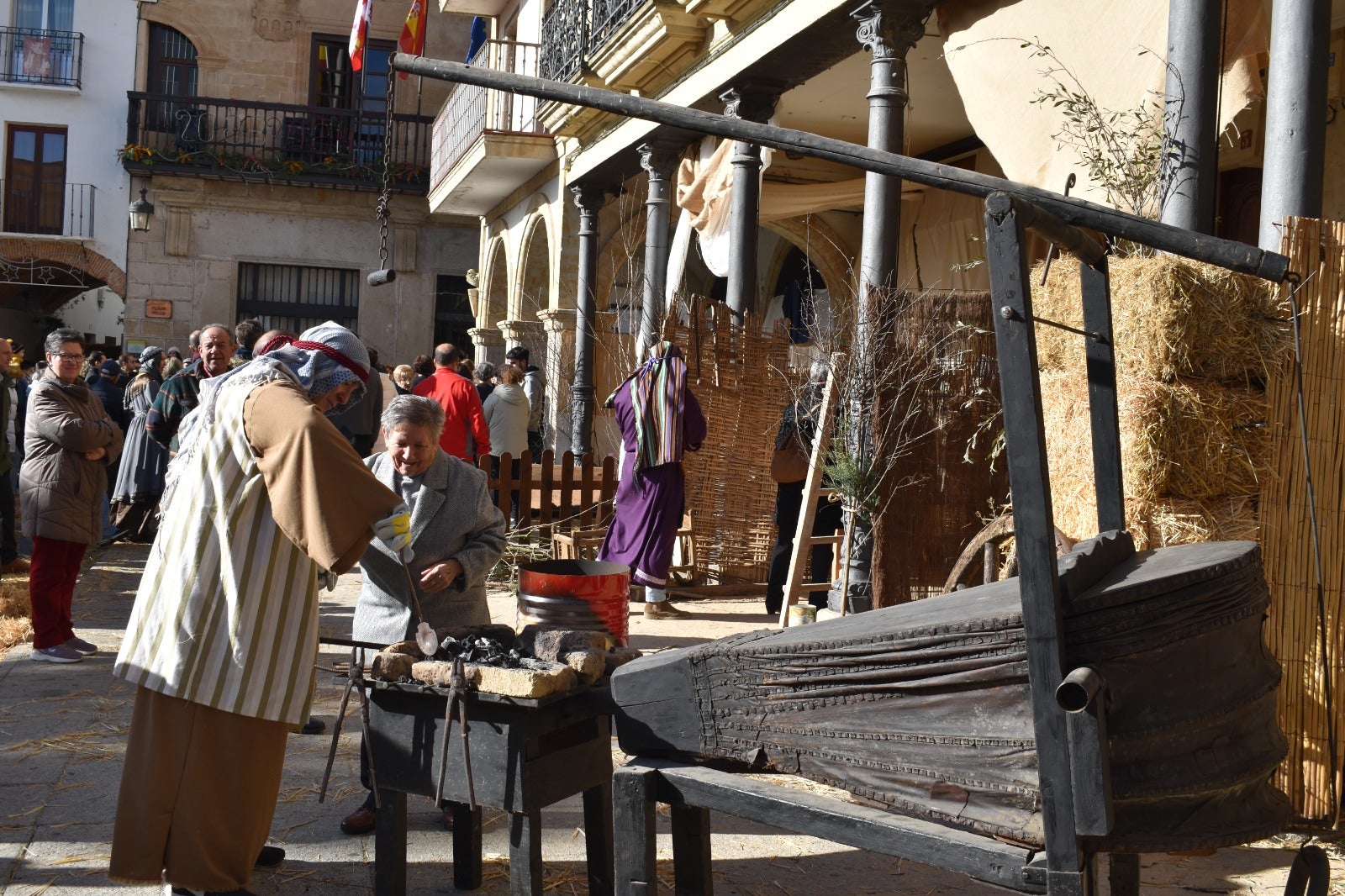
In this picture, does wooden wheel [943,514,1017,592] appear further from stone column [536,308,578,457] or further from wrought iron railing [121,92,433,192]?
wrought iron railing [121,92,433,192]

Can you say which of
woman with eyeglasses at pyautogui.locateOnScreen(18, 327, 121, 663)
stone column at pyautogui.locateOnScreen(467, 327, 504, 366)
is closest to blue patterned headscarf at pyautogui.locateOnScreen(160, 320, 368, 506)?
woman with eyeglasses at pyautogui.locateOnScreen(18, 327, 121, 663)

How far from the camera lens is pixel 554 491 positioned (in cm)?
1126

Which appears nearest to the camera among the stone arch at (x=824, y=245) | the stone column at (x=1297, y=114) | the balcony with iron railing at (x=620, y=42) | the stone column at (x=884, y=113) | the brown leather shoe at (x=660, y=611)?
the stone column at (x=1297, y=114)

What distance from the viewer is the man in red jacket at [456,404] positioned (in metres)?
9.94

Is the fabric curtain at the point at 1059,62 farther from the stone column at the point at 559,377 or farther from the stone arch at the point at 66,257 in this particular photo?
the stone arch at the point at 66,257

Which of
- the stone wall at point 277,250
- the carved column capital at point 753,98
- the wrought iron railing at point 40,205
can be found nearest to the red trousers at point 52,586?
the carved column capital at point 753,98

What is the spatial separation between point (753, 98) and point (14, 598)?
667 centimetres

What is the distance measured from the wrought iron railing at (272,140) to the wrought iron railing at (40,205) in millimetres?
1658

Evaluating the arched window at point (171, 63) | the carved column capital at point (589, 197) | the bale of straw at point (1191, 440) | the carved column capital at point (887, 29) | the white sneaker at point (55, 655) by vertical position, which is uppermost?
the arched window at point (171, 63)

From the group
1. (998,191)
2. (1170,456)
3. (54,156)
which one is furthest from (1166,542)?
(54,156)

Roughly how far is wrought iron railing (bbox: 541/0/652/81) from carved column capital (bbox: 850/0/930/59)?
3.91 metres

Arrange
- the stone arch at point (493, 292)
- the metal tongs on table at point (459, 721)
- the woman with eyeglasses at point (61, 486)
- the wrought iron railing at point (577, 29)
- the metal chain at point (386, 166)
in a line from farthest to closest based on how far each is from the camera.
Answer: the stone arch at point (493, 292) < the wrought iron railing at point (577, 29) < the woman with eyeglasses at point (61, 486) < the metal chain at point (386, 166) < the metal tongs on table at point (459, 721)

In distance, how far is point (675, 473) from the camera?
8.85 metres

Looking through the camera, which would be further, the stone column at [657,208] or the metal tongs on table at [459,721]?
the stone column at [657,208]
